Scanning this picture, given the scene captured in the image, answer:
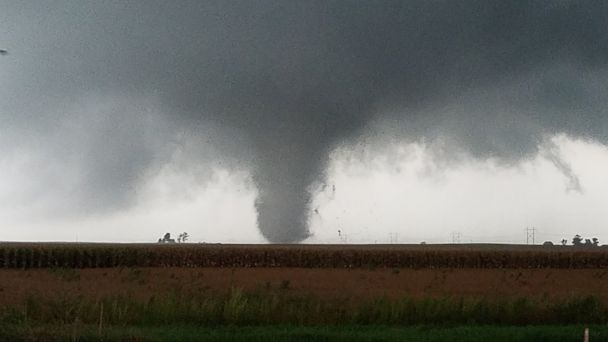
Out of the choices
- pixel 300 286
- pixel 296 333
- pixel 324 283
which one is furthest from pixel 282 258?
pixel 296 333

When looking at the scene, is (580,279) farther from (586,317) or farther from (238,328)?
(238,328)

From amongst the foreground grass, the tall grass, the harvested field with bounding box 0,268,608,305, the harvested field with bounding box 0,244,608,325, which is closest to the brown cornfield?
the harvested field with bounding box 0,244,608,325

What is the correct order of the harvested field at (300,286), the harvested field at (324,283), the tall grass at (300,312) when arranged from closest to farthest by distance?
the tall grass at (300,312), the harvested field at (300,286), the harvested field at (324,283)

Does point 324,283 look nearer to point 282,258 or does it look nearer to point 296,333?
point 282,258

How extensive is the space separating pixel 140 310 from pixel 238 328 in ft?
13.4

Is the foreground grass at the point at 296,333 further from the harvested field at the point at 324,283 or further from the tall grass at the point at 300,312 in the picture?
the harvested field at the point at 324,283

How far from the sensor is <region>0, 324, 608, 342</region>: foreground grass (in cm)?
1919

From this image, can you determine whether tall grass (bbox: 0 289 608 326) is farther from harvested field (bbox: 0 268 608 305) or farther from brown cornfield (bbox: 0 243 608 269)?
brown cornfield (bbox: 0 243 608 269)

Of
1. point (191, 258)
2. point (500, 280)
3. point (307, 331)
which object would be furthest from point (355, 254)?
point (307, 331)

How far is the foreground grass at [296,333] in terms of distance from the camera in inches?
755

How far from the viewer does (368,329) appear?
2245 cm

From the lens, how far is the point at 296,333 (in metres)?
20.7

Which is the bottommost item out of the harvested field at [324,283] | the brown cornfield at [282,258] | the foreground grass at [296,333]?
the harvested field at [324,283]

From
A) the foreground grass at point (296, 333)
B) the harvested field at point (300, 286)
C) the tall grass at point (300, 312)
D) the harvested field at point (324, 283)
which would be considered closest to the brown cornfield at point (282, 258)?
the harvested field at point (300, 286)
